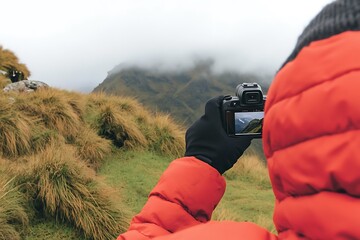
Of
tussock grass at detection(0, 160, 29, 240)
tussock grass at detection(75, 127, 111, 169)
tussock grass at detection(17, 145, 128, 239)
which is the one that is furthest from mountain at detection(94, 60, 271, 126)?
tussock grass at detection(0, 160, 29, 240)

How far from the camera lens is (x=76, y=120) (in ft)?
28.6

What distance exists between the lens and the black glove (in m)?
1.84

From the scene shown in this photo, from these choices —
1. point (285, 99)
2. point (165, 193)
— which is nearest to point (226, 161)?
point (165, 193)

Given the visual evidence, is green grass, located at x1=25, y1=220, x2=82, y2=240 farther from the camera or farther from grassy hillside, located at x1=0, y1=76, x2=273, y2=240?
the camera

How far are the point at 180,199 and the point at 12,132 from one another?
19.4ft

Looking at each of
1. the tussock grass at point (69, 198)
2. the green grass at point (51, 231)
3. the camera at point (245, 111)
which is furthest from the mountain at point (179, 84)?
the camera at point (245, 111)

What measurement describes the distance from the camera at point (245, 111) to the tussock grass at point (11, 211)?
308 centimetres

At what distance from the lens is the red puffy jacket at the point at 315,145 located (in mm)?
852

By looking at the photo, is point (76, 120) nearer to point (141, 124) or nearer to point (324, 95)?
point (141, 124)

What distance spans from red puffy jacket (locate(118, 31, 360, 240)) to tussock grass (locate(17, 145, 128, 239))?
4.11 m

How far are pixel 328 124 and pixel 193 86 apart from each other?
168 metres

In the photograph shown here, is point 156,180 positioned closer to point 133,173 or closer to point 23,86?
point 133,173

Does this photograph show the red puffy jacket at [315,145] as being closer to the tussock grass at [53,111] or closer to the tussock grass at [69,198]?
the tussock grass at [69,198]

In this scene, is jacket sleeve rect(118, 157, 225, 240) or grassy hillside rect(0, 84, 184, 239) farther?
grassy hillside rect(0, 84, 184, 239)
